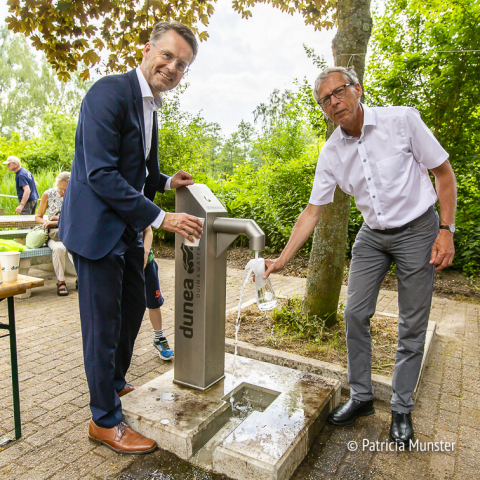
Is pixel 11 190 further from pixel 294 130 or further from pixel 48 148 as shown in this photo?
pixel 48 148

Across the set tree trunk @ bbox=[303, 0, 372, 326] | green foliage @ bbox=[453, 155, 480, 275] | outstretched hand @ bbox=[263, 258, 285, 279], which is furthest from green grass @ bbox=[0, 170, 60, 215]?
→ green foliage @ bbox=[453, 155, 480, 275]

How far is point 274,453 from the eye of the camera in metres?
1.83

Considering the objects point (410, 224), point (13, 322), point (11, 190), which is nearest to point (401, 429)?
point (410, 224)

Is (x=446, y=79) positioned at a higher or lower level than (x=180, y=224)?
higher

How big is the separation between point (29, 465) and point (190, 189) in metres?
1.73

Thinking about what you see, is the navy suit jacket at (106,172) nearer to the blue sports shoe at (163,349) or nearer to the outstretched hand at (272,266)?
the outstretched hand at (272,266)

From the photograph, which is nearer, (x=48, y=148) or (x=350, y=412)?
(x=350, y=412)

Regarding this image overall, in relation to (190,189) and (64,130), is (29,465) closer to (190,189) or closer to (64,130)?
(190,189)

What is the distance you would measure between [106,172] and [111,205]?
6.5 inches

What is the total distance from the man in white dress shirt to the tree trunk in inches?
43.7

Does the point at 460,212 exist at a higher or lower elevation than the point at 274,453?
higher

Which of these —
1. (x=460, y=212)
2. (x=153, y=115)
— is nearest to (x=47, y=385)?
(x=153, y=115)

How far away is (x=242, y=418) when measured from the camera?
7.64 feet

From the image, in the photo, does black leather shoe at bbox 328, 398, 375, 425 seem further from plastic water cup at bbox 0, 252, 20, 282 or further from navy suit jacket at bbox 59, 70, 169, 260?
plastic water cup at bbox 0, 252, 20, 282
